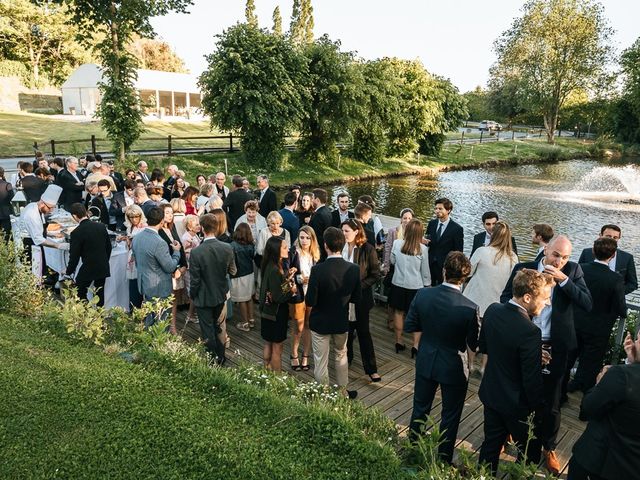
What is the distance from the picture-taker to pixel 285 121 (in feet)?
88.5

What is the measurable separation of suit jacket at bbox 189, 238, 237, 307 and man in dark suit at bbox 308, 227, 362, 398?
4.47ft

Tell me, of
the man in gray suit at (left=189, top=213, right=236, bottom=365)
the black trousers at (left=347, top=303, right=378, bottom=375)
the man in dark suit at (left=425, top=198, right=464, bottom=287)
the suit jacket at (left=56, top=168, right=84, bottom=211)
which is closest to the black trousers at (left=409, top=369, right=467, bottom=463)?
the black trousers at (left=347, top=303, right=378, bottom=375)

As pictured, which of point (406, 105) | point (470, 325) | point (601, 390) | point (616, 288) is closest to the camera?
point (601, 390)

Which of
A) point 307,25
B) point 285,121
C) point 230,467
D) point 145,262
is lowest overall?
point 230,467

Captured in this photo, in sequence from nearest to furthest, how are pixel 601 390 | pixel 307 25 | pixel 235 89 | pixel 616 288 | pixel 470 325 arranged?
pixel 601 390, pixel 470 325, pixel 616 288, pixel 235 89, pixel 307 25

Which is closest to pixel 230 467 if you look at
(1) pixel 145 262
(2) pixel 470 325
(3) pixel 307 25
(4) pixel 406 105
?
(2) pixel 470 325

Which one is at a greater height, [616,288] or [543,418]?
[616,288]

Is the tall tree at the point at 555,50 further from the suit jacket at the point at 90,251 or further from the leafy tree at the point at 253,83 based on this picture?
the suit jacket at the point at 90,251

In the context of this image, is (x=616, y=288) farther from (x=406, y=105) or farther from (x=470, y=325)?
(x=406, y=105)

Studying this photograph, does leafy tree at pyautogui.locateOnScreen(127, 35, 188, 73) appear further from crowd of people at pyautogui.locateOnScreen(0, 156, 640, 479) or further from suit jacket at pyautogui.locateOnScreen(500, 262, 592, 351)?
suit jacket at pyautogui.locateOnScreen(500, 262, 592, 351)

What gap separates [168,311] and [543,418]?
528cm

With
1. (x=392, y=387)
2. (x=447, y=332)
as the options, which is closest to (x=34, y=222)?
(x=392, y=387)

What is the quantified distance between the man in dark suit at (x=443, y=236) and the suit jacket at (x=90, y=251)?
4.82 metres

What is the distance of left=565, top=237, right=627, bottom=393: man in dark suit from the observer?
5320 mm
